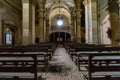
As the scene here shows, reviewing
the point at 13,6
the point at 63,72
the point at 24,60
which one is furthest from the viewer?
the point at 13,6

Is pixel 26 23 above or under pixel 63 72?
above

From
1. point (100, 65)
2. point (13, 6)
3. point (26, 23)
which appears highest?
point (13, 6)

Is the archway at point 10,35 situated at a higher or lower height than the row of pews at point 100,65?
higher

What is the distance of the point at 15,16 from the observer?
32.6 metres

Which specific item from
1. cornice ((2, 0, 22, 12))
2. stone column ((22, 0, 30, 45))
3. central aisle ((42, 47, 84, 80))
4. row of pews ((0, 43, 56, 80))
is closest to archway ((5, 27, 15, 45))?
cornice ((2, 0, 22, 12))

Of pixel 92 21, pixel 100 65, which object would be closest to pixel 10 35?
pixel 92 21

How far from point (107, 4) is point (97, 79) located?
863 inches

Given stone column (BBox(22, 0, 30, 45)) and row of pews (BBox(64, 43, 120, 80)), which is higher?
stone column (BBox(22, 0, 30, 45))

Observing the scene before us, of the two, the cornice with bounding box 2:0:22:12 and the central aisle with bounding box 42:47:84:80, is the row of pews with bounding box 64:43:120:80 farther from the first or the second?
the cornice with bounding box 2:0:22:12

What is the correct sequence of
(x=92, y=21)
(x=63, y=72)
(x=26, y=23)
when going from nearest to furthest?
(x=63, y=72), (x=26, y=23), (x=92, y=21)

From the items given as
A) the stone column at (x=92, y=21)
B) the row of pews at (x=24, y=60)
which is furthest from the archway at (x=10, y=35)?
the row of pews at (x=24, y=60)

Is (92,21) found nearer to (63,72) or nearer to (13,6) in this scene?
(13,6)

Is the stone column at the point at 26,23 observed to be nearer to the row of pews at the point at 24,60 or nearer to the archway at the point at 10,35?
the row of pews at the point at 24,60

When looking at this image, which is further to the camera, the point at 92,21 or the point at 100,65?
the point at 92,21
